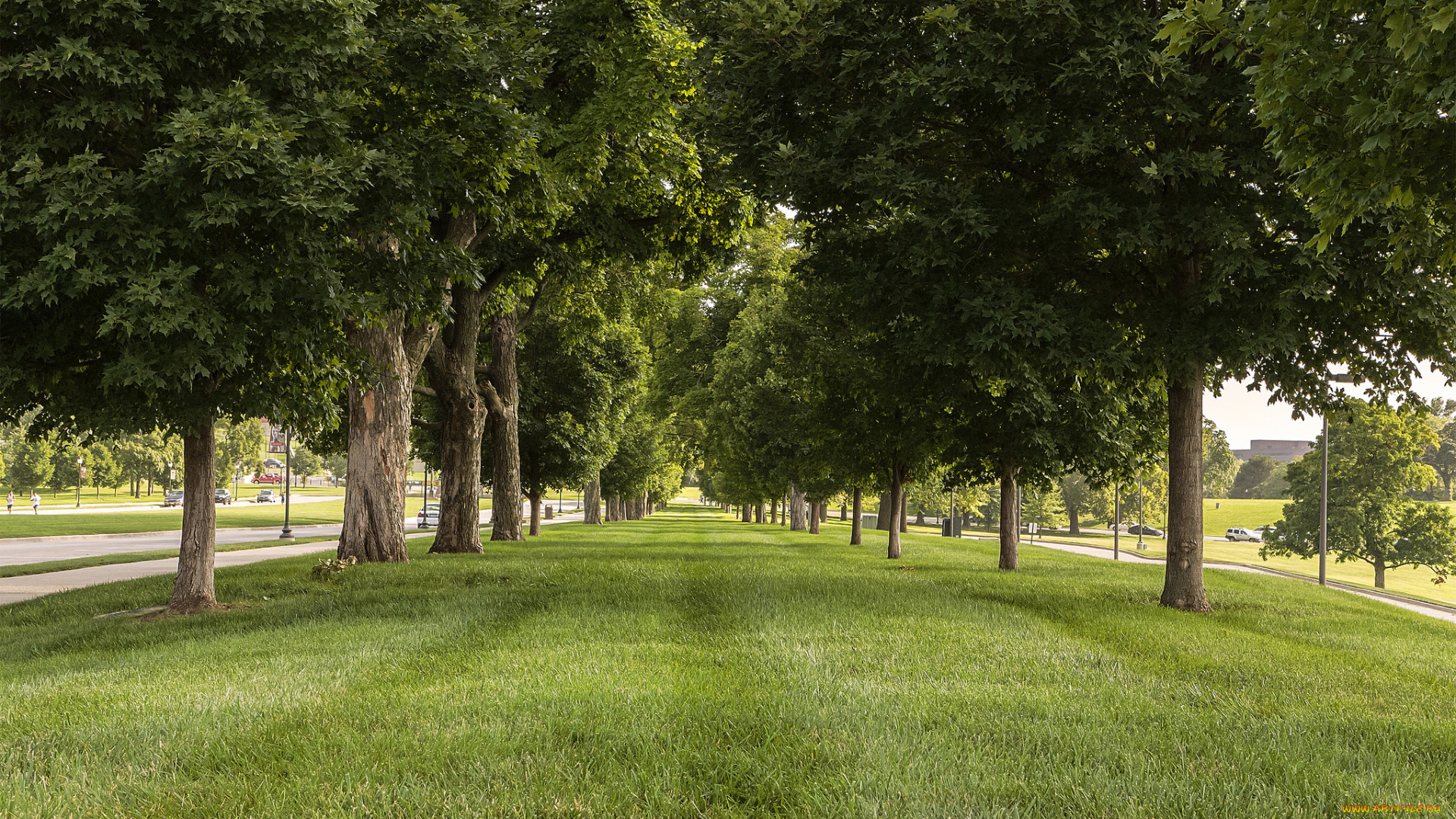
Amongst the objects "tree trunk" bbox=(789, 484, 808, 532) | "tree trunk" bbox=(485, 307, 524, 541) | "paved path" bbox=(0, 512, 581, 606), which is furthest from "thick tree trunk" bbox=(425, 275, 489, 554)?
"tree trunk" bbox=(789, 484, 808, 532)

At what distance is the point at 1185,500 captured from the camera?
12.8 metres

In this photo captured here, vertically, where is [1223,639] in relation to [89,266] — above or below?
below

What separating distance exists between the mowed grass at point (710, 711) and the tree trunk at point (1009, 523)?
8740mm

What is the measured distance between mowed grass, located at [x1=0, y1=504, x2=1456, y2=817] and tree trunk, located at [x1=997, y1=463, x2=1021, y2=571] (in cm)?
874

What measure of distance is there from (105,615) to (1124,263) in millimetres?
14191

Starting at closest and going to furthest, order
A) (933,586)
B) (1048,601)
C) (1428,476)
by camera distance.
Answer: (1048,601) → (933,586) → (1428,476)

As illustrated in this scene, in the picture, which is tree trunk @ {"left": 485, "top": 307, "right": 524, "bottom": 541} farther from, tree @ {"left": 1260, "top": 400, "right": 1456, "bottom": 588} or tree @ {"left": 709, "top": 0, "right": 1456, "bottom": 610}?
tree @ {"left": 1260, "top": 400, "right": 1456, "bottom": 588}

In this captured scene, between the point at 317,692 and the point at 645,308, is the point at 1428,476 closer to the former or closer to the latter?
the point at 645,308

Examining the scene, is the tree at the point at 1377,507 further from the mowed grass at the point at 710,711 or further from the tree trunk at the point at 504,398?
the tree trunk at the point at 504,398

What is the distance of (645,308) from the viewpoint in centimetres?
2658

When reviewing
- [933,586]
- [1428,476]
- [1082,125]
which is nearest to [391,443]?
[933,586]

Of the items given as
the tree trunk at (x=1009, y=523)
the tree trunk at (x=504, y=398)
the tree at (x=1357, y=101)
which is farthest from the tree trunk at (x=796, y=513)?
the tree at (x=1357, y=101)

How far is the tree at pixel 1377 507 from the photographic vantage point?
132ft

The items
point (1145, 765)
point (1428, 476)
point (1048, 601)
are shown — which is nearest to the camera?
point (1145, 765)
